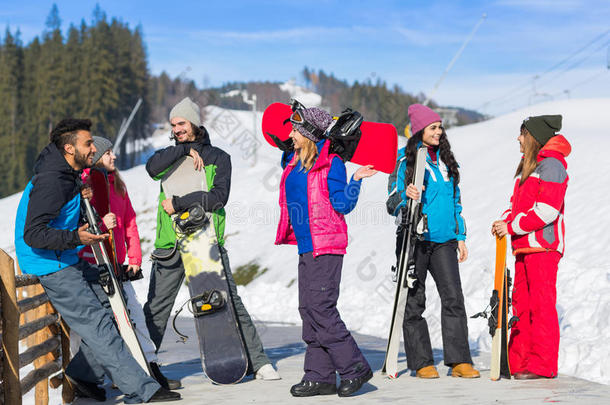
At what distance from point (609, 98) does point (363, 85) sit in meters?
111

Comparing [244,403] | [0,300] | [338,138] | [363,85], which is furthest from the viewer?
[363,85]

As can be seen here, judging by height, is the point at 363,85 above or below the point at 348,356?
above

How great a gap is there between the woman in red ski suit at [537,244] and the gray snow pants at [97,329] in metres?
2.86

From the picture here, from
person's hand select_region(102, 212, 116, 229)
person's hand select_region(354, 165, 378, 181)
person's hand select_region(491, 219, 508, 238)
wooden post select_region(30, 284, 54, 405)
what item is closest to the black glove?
person's hand select_region(354, 165, 378, 181)

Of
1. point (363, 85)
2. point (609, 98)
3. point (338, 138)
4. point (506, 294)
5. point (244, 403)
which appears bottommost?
point (244, 403)

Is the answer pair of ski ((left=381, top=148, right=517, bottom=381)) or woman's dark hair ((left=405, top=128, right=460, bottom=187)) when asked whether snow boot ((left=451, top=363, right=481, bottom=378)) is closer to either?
pair of ski ((left=381, top=148, right=517, bottom=381))

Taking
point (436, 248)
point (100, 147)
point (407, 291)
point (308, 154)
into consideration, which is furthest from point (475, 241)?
point (100, 147)

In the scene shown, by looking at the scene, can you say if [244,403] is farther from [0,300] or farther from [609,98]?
[609,98]

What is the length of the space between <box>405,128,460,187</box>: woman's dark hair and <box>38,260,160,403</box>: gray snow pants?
8.43 feet

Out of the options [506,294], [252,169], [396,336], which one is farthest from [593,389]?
[252,169]

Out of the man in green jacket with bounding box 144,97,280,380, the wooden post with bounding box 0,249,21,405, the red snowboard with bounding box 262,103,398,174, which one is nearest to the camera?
the wooden post with bounding box 0,249,21,405

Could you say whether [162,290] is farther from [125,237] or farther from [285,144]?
[285,144]

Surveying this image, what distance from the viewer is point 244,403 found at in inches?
195

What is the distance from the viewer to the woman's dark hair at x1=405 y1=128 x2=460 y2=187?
19.8 feet
